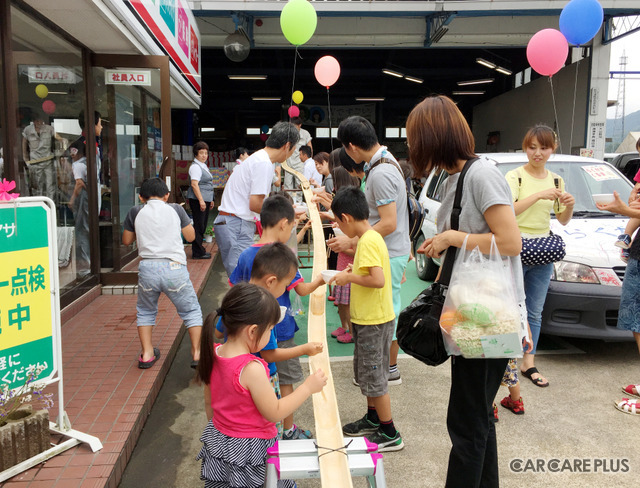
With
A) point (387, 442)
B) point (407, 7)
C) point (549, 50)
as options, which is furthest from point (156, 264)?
point (407, 7)

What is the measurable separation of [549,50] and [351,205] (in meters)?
4.38

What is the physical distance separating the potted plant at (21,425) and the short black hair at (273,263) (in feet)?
4.44

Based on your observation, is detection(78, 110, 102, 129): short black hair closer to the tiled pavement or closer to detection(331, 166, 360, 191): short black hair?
the tiled pavement

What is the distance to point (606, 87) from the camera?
13.0 metres

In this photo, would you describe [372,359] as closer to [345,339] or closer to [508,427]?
[508,427]

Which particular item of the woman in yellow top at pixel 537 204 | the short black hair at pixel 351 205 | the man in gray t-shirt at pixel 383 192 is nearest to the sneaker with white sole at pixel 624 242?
the woman in yellow top at pixel 537 204

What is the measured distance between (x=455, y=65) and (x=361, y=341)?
19.4 metres

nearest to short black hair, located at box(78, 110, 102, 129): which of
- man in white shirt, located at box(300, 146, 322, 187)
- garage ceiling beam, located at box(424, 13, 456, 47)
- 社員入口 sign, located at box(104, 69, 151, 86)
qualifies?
社員入口 sign, located at box(104, 69, 151, 86)

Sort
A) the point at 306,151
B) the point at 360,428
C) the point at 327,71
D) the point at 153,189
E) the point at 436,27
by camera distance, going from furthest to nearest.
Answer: the point at 436,27 → the point at 306,151 → the point at 327,71 → the point at 153,189 → the point at 360,428

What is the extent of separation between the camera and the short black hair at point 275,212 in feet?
9.67

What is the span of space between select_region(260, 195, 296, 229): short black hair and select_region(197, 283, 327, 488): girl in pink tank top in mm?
1020

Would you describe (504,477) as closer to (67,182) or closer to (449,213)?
(449,213)

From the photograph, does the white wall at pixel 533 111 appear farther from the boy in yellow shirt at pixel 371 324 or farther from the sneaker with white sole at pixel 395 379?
the boy in yellow shirt at pixel 371 324

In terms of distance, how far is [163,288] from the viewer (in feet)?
12.5
